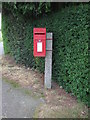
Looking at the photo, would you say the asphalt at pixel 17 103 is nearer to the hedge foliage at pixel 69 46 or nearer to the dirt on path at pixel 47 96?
the dirt on path at pixel 47 96

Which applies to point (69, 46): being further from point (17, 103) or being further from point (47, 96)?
point (17, 103)

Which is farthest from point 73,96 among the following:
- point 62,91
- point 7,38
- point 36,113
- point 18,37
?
point 7,38

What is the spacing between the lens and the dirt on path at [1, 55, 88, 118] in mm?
3184

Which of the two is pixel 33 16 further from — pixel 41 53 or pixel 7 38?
pixel 7 38

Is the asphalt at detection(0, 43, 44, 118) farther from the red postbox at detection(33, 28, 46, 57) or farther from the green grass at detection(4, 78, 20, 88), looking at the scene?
the red postbox at detection(33, 28, 46, 57)

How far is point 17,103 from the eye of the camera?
11.9 ft

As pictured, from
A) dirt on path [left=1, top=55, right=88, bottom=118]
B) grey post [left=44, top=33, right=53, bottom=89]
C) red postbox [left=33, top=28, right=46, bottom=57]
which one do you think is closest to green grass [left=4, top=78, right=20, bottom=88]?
dirt on path [left=1, top=55, right=88, bottom=118]

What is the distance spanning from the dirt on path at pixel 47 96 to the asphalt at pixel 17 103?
0.16m

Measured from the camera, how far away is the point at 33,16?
5312mm

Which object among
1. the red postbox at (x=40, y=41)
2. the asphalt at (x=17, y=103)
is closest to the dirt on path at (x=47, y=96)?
the asphalt at (x=17, y=103)

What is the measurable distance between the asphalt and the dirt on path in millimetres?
163

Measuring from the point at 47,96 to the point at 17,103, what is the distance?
29.6 inches

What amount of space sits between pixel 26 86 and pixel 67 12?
2259 mm

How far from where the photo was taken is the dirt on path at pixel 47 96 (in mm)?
3184
